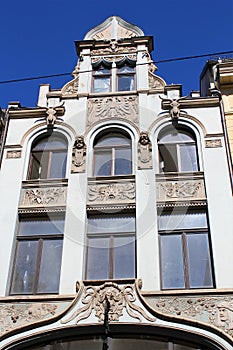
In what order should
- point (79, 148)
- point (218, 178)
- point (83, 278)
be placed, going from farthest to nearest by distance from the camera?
1. point (79, 148)
2. point (218, 178)
3. point (83, 278)

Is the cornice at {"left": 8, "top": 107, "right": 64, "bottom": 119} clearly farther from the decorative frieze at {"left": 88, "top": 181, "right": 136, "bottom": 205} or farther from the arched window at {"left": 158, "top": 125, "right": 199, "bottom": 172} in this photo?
the arched window at {"left": 158, "top": 125, "right": 199, "bottom": 172}

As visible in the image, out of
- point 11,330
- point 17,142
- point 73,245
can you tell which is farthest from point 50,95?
point 11,330

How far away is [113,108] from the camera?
53.5 feet

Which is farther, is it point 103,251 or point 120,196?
point 120,196

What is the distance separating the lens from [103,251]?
13.0 meters

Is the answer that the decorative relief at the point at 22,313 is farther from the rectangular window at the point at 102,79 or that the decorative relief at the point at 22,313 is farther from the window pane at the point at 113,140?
the rectangular window at the point at 102,79

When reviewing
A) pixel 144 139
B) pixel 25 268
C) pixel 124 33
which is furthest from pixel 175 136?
pixel 25 268

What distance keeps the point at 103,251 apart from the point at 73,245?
87 centimetres

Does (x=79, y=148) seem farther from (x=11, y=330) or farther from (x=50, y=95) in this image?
(x=11, y=330)

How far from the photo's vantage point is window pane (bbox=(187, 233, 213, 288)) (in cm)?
1220

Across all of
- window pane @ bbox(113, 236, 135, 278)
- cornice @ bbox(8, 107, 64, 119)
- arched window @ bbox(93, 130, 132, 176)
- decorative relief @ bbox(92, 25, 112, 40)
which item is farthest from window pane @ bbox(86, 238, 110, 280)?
decorative relief @ bbox(92, 25, 112, 40)

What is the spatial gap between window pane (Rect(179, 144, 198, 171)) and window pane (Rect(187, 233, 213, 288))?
2523 mm

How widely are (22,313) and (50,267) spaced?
1.57 metres

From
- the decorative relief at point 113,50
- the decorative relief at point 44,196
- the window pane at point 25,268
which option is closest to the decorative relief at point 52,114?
the decorative relief at point 44,196
